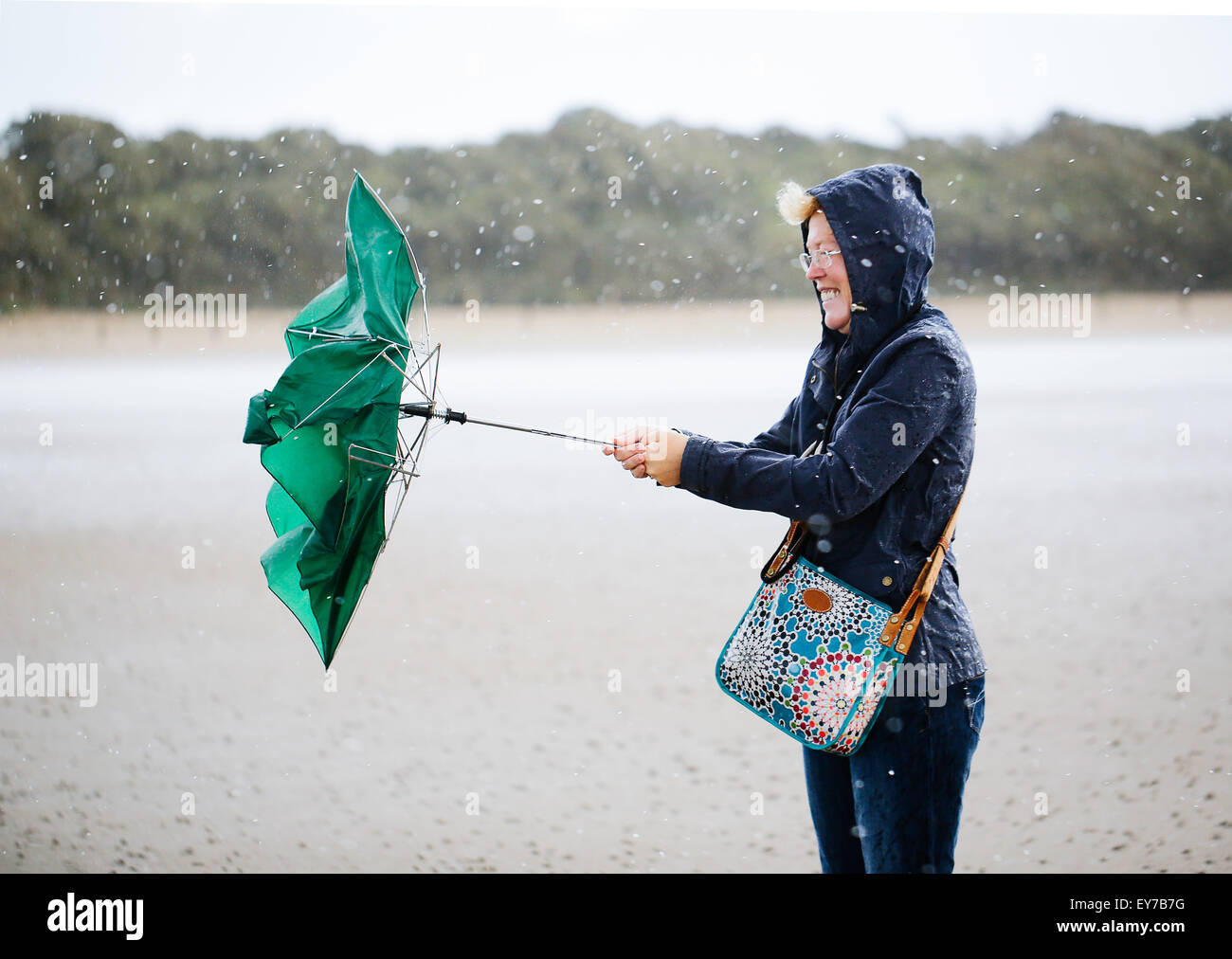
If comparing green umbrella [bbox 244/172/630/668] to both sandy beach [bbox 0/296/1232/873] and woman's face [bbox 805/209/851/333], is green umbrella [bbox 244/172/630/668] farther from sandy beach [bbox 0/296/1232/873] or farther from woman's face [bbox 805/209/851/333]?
sandy beach [bbox 0/296/1232/873]

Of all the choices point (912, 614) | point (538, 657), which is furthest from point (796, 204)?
point (538, 657)

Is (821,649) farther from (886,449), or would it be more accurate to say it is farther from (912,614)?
(886,449)

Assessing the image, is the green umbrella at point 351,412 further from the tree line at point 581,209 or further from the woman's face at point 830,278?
the tree line at point 581,209

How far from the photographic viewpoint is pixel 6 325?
10.2 metres

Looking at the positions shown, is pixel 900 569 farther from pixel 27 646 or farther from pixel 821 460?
pixel 27 646

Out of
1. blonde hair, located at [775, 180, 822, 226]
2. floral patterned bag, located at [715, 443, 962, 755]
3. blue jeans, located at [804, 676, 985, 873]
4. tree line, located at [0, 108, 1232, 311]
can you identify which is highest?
tree line, located at [0, 108, 1232, 311]

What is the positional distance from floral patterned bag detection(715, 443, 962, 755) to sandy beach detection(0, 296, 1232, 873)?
762mm

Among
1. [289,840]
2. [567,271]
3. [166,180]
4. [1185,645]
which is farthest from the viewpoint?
[567,271]

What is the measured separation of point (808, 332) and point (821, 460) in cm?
1180

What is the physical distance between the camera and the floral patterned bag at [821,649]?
137 cm

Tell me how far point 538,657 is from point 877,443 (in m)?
3.13

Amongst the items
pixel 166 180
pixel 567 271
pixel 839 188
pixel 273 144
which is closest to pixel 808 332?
pixel 567 271

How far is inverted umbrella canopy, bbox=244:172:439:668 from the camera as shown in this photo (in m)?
1.58

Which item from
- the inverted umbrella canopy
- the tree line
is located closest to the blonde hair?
the inverted umbrella canopy
